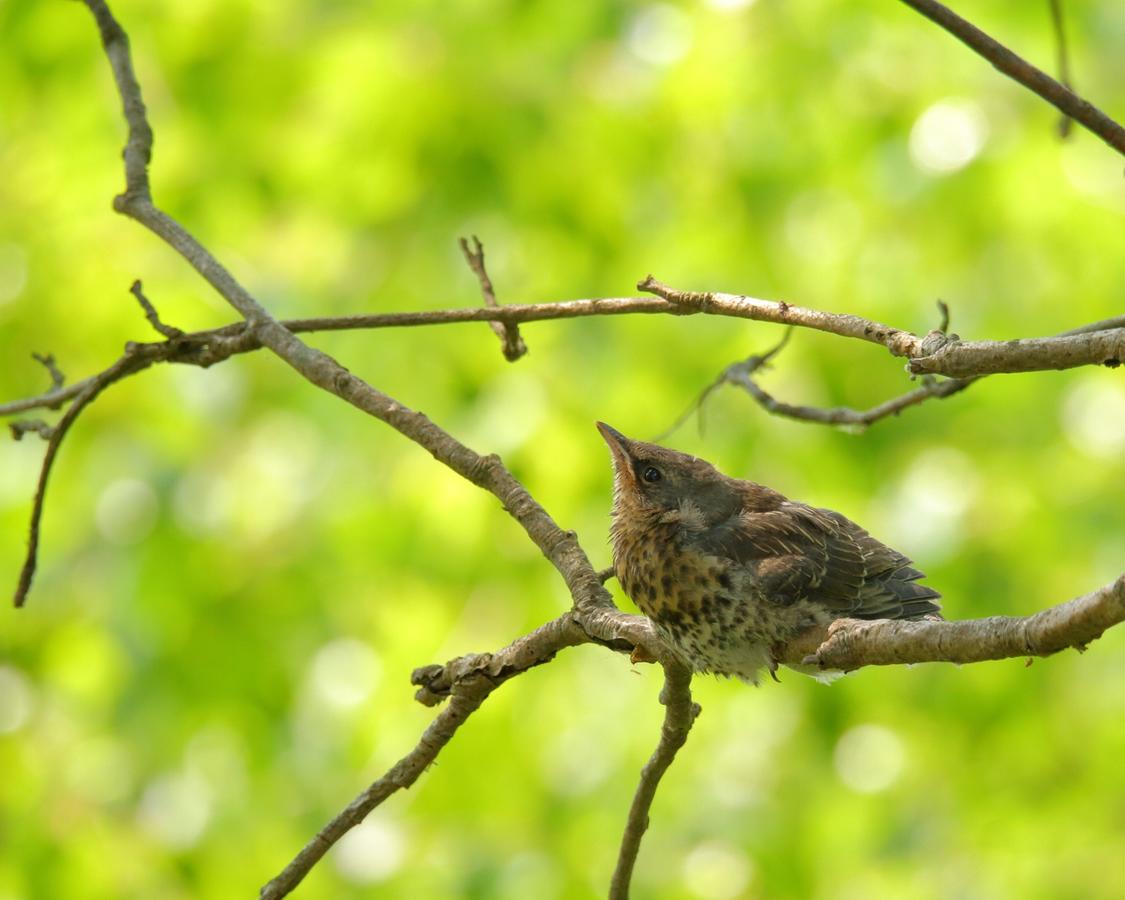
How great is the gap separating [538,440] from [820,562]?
2.73 metres

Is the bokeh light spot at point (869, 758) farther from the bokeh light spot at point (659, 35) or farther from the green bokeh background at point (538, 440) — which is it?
the bokeh light spot at point (659, 35)

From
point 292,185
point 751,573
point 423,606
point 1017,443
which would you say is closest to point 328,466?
point 423,606

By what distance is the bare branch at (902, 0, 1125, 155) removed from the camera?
6.89ft

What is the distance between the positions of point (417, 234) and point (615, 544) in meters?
3.00

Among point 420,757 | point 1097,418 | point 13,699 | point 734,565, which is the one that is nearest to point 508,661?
point 420,757

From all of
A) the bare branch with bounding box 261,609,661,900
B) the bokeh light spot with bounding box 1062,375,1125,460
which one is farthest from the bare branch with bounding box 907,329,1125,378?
the bokeh light spot with bounding box 1062,375,1125,460

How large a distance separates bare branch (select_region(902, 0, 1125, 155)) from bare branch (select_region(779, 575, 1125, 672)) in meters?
0.78

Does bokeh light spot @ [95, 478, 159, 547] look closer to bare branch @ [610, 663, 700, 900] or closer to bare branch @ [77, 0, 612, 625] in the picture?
bare branch @ [77, 0, 612, 625]

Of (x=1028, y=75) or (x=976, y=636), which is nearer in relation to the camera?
(x=976, y=636)

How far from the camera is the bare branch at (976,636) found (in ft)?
5.30

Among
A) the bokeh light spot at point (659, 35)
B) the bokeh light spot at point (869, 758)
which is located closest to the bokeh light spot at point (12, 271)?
the bokeh light spot at point (659, 35)

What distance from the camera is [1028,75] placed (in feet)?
6.91

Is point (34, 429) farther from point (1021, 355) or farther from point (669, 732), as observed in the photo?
point (1021, 355)

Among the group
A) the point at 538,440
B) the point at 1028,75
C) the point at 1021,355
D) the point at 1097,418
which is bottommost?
the point at 1021,355
